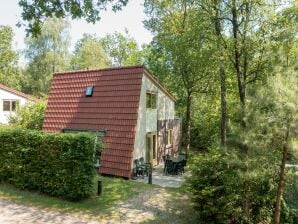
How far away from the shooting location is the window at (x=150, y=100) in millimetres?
17752

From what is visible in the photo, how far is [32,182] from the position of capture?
12461 millimetres

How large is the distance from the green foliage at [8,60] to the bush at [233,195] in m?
47.4

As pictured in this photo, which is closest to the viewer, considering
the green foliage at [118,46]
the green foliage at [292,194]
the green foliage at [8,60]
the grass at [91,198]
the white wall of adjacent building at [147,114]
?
the green foliage at [292,194]

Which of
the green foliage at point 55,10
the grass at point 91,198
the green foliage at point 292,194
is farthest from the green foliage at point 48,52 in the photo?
the green foliage at point 292,194

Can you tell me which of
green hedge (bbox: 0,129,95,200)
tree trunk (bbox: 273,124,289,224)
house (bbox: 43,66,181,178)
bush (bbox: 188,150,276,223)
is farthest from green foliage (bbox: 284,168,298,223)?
house (bbox: 43,66,181,178)

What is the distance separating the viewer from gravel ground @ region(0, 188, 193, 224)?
9.63 meters

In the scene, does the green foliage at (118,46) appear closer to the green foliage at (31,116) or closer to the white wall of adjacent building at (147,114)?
the green foliage at (31,116)

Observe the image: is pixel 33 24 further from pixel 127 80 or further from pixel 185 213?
pixel 127 80

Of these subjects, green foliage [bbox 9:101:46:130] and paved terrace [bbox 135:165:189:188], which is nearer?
paved terrace [bbox 135:165:189:188]

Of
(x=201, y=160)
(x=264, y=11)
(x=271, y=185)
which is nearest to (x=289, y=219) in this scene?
(x=271, y=185)

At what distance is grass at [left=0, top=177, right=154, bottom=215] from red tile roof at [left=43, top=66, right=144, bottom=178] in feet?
5.44

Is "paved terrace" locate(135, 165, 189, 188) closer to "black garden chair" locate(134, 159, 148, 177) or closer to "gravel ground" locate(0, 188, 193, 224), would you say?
"black garden chair" locate(134, 159, 148, 177)

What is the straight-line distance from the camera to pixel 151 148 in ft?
59.2

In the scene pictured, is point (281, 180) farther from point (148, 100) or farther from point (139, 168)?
point (148, 100)
